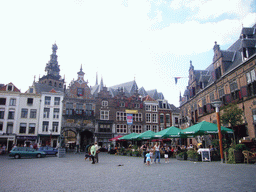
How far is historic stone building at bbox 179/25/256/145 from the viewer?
2117 centimetres

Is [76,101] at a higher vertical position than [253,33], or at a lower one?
lower

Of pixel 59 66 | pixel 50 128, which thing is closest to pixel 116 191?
pixel 50 128

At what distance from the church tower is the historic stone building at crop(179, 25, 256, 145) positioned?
69598mm

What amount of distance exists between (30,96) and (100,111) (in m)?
15.6

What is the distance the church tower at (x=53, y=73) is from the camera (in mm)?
92062

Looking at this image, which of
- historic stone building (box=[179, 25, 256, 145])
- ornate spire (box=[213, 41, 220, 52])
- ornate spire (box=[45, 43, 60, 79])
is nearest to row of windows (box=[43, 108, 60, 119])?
historic stone building (box=[179, 25, 256, 145])

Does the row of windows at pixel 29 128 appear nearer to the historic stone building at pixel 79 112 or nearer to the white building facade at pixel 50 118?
the white building facade at pixel 50 118

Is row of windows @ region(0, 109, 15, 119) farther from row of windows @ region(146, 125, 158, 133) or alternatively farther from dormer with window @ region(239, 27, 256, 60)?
dormer with window @ region(239, 27, 256, 60)

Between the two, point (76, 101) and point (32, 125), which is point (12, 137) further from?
point (76, 101)

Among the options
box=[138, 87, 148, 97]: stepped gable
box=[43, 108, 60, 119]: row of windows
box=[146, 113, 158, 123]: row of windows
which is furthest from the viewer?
box=[138, 87, 148, 97]: stepped gable

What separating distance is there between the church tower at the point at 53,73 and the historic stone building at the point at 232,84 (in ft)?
228

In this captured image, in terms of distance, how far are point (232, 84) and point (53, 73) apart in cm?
8354

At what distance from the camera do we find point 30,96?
4416cm

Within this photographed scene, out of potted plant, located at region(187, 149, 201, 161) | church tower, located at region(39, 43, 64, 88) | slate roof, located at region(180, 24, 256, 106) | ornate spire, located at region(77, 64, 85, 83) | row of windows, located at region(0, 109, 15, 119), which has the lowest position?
potted plant, located at region(187, 149, 201, 161)
